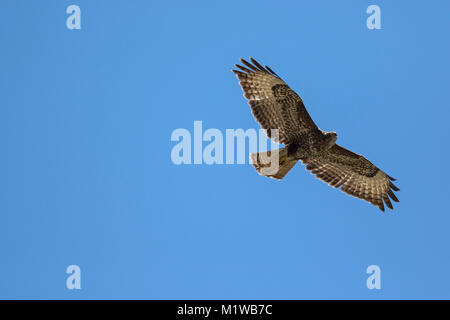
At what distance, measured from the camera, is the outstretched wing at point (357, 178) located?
11344mm

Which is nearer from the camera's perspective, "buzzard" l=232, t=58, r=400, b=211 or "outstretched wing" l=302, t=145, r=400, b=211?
"buzzard" l=232, t=58, r=400, b=211

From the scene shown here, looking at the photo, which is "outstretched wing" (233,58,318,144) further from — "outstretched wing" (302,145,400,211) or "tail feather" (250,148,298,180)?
"outstretched wing" (302,145,400,211)

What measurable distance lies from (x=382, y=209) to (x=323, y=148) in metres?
1.90

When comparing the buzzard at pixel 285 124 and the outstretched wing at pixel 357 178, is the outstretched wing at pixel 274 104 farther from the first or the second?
the outstretched wing at pixel 357 178

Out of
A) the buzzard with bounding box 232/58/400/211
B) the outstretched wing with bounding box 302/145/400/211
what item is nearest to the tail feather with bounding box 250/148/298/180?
the buzzard with bounding box 232/58/400/211

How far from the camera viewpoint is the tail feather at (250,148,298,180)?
10.6 m

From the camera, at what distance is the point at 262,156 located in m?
10.7

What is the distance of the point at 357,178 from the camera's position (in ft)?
37.8

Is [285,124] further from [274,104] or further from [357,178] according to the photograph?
[357,178]

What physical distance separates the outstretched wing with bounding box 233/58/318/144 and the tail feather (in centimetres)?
31

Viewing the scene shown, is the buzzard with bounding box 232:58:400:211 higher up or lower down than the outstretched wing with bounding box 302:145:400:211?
higher up

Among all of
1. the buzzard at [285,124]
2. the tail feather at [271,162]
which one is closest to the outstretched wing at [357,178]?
the buzzard at [285,124]
